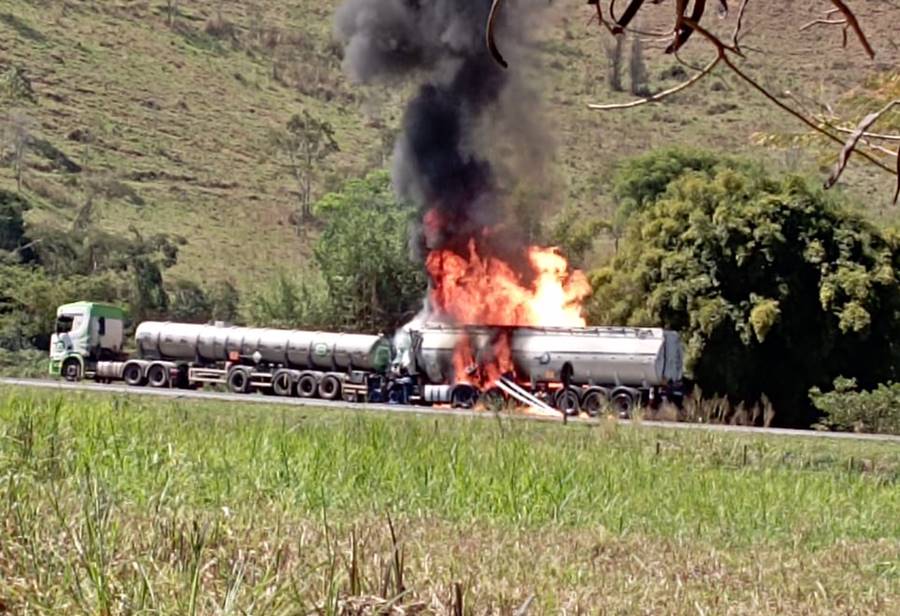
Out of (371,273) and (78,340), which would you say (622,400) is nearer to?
(371,273)

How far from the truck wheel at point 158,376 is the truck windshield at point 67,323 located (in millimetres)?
2892

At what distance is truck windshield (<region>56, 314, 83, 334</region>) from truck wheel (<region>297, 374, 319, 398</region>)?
25.8 ft

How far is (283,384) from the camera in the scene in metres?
41.7

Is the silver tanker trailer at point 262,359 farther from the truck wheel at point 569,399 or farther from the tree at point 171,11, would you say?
the tree at point 171,11

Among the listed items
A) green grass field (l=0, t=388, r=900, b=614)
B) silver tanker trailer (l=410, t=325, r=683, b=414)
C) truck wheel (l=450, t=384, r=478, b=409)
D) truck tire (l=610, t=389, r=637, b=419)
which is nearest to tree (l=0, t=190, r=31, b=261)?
silver tanker trailer (l=410, t=325, r=683, b=414)

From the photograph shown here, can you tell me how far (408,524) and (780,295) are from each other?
88.9 ft

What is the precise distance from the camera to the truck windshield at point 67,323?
145 ft

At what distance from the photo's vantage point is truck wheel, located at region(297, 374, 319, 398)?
4100cm

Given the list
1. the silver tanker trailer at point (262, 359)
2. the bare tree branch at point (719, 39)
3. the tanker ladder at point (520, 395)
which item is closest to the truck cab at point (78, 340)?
the silver tanker trailer at point (262, 359)

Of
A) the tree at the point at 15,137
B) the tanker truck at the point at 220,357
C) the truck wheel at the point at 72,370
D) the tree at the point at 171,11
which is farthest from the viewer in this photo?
the tree at the point at 171,11

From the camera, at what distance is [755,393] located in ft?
119

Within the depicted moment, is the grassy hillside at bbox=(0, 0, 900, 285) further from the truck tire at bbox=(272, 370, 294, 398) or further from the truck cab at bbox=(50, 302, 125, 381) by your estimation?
the truck tire at bbox=(272, 370, 294, 398)

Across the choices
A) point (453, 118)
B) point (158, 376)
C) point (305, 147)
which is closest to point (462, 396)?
point (453, 118)

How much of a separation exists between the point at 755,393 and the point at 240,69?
5975 centimetres
